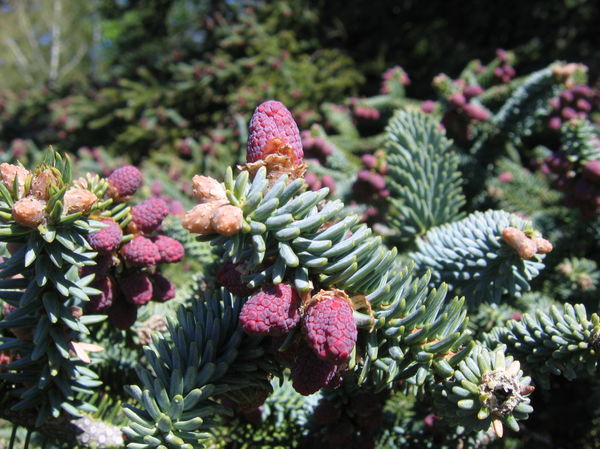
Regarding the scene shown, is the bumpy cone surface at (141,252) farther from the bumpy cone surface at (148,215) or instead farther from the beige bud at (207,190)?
the beige bud at (207,190)

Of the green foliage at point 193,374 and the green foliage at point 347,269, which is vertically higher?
the green foliage at point 347,269


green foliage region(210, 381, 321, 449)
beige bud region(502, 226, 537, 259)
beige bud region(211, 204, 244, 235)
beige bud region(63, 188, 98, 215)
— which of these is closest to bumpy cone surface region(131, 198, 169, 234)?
beige bud region(63, 188, 98, 215)

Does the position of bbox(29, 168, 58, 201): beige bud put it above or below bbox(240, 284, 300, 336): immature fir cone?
above

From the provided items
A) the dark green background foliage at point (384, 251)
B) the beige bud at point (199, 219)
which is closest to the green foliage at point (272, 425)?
the dark green background foliage at point (384, 251)

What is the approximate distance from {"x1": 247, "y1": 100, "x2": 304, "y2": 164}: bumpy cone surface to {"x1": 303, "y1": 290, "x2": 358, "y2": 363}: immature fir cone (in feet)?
0.62

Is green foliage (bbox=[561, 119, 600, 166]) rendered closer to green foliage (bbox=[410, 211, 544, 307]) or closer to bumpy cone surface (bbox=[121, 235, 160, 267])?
green foliage (bbox=[410, 211, 544, 307])

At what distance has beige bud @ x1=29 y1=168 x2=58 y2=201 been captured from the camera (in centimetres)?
56

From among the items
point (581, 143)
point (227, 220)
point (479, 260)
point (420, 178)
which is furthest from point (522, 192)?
point (227, 220)

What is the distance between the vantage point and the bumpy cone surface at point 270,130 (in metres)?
0.59

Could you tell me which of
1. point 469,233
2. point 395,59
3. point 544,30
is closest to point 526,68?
point 544,30

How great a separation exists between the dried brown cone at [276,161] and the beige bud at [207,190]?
5cm

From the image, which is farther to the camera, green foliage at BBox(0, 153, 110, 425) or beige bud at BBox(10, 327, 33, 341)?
beige bud at BBox(10, 327, 33, 341)

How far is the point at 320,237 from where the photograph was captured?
0.54 metres

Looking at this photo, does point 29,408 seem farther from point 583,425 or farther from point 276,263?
point 583,425
